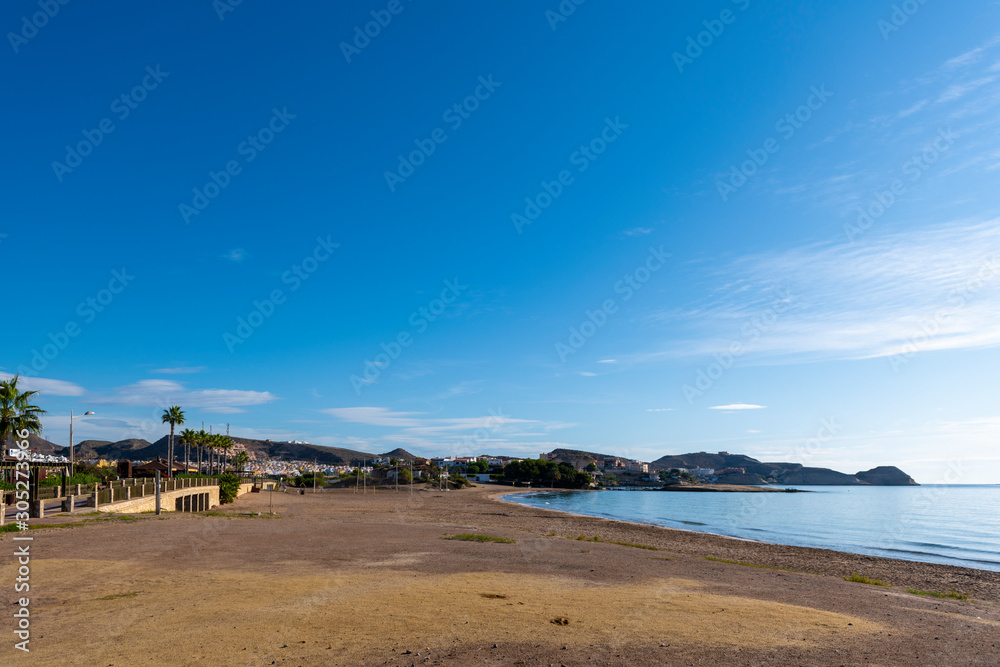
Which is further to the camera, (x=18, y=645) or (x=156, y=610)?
(x=156, y=610)

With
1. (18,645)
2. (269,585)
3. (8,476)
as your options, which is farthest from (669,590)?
(8,476)

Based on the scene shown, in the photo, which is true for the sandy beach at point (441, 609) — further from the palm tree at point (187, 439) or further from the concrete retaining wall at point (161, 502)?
the palm tree at point (187, 439)

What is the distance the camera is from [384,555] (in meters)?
21.5

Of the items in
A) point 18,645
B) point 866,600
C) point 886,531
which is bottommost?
point 886,531

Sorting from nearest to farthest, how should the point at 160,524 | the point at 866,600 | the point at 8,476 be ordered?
the point at 866,600 → the point at 160,524 → the point at 8,476

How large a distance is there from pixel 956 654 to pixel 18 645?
17.1 metres

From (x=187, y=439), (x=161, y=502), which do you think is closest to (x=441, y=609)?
(x=161, y=502)

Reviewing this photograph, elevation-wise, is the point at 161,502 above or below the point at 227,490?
above

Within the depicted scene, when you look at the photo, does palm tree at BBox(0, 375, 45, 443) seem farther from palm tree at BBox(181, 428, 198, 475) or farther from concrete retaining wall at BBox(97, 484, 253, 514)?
palm tree at BBox(181, 428, 198, 475)

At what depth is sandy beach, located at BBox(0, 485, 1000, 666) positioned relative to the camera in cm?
980

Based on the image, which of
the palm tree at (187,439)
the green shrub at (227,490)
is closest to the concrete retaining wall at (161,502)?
Answer: the green shrub at (227,490)

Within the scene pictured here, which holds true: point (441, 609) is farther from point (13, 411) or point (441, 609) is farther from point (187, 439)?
point (187, 439)

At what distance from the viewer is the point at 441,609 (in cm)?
1254

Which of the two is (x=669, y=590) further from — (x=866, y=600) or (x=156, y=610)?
(x=156, y=610)
